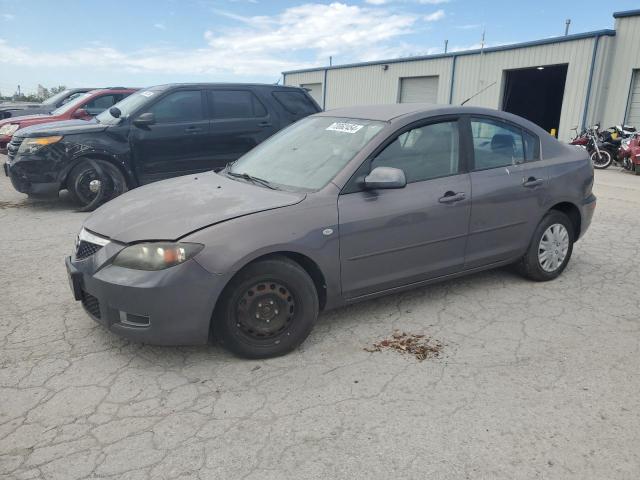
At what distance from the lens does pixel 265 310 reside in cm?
316

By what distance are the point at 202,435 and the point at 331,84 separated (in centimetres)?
2812

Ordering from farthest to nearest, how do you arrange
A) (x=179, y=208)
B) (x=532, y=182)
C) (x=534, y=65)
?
1. (x=534, y=65)
2. (x=532, y=182)
3. (x=179, y=208)

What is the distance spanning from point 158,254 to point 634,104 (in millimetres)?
17237

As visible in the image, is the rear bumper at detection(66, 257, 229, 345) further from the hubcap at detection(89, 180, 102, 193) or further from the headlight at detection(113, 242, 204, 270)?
the hubcap at detection(89, 180, 102, 193)

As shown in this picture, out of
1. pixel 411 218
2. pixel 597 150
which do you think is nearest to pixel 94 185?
pixel 411 218

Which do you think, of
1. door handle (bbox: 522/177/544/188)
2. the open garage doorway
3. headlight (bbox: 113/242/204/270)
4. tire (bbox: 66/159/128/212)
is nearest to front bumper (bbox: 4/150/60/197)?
tire (bbox: 66/159/128/212)

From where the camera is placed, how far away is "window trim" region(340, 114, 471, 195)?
3461 mm

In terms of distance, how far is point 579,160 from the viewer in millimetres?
4703

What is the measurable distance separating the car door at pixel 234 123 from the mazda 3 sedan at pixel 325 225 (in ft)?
11.9

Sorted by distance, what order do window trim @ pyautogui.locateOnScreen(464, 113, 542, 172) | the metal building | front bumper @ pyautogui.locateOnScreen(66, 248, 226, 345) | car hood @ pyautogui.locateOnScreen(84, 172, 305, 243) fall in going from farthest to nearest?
the metal building
window trim @ pyautogui.locateOnScreen(464, 113, 542, 172)
car hood @ pyautogui.locateOnScreen(84, 172, 305, 243)
front bumper @ pyautogui.locateOnScreen(66, 248, 226, 345)

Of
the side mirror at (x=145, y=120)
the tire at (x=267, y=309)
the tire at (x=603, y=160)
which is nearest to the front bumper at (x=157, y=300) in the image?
the tire at (x=267, y=309)

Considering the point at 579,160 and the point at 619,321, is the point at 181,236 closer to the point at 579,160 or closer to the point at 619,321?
the point at 619,321

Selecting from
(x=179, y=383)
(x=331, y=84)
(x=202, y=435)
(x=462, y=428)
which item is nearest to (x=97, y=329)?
(x=179, y=383)

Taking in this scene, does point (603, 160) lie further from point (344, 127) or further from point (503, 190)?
point (344, 127)
